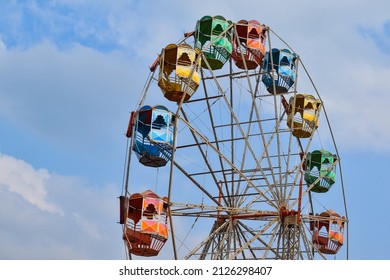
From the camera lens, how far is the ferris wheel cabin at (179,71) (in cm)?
3266

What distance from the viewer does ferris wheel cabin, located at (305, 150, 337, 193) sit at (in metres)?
38.3

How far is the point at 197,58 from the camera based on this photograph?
33.0m

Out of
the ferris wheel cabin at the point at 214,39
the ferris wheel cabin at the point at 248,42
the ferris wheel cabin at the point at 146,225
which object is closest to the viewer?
the ferris wheel cabin at the point at 146,225

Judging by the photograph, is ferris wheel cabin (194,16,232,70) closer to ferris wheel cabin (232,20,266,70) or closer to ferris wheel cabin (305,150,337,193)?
ferris wheel cabin (232,20,266,70)

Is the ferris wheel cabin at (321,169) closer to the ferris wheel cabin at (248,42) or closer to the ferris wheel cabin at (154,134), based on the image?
the ferris wheel cabin at (248,42)

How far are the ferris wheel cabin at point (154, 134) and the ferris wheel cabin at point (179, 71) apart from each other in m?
1.30

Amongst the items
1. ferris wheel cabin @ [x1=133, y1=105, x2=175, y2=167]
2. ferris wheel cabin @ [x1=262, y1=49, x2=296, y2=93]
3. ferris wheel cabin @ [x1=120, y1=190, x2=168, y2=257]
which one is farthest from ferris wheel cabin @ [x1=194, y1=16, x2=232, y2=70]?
ferris wheel cabin @ [x1=120, y1=190, x2=168, y2=257]

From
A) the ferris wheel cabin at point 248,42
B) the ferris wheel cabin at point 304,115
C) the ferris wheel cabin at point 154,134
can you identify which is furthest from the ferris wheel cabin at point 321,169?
the ferris wheel cabin at point 154,134

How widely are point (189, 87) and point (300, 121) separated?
7.20 meters

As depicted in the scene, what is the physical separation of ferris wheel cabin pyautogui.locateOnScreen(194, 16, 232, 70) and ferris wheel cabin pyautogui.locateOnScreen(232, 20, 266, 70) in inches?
23.0

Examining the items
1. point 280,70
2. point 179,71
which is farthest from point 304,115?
point 179,71

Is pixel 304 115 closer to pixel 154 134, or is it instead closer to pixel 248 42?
pixel 248 42
